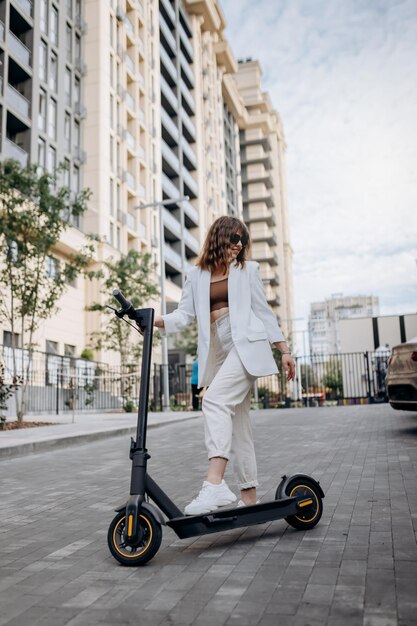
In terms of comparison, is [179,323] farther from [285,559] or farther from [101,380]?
[101,380]

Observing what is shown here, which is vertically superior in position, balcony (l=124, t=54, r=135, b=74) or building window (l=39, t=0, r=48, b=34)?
balcony (l=124, t=54, r=135, b=74)

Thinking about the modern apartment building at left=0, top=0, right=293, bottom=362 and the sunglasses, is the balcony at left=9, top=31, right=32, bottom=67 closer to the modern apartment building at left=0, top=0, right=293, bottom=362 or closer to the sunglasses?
the modern apartment building at left=0, top=0, right=293, bottom=362

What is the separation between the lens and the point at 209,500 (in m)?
3.36

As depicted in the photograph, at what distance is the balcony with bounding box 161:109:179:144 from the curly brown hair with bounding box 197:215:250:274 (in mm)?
43754

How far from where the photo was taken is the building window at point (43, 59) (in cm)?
2911

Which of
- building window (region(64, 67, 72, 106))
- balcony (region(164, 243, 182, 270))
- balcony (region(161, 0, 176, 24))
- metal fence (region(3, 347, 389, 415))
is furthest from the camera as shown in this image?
balcony (region(161, 0, 176, 24))

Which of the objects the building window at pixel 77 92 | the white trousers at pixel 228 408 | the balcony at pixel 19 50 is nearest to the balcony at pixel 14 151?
the balcony at pixel 19 50

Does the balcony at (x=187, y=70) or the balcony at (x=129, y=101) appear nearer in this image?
the balcony at (x=129, y=101)

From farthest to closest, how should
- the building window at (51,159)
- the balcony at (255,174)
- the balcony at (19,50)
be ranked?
the balcony at (255,174) → the building window at (51,159) → the balcony at (19,50)

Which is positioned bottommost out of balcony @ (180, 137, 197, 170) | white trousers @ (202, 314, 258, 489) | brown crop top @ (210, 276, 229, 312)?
white trousers @ (202, 314, 258, 489)

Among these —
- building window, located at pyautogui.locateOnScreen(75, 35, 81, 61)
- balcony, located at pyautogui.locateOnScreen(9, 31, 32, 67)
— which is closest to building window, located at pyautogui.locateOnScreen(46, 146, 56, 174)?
balcony, located at pyautogui.locateOnScreen(9, 31, 32, 67)

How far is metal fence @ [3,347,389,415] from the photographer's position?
20433 millimetres

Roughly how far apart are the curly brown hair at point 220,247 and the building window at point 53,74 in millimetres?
29172

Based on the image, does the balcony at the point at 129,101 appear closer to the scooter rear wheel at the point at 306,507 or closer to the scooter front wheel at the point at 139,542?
the scooter rear wheel at the point at 306,507
